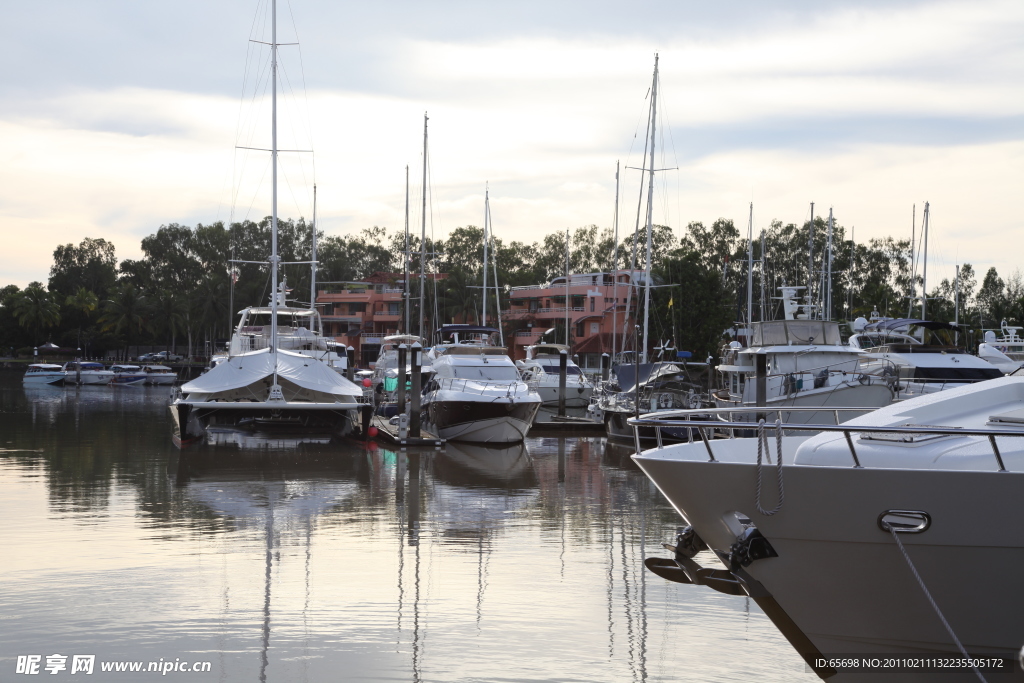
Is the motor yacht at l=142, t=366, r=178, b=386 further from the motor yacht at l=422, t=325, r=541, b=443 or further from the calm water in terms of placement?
the calm water

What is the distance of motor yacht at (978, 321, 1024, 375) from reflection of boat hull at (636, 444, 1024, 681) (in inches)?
751

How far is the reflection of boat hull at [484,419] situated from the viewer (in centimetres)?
2503

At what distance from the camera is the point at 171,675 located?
7359 millimetres

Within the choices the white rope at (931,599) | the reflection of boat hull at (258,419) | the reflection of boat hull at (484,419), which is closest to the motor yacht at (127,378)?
the reflection of boat hull at (258,419)

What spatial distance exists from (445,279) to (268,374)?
46.1m

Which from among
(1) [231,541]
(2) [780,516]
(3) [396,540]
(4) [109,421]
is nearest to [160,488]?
(1) [231,541]

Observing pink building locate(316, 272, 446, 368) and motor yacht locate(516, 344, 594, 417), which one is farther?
pink building locate(316, 272, 446, 368)

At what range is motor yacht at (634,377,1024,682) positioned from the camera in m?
5.66

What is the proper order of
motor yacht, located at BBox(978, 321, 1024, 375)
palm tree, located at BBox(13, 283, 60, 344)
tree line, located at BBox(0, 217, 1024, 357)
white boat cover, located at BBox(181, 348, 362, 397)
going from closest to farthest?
white boat cover, located at BBox(181, 348, 362, 397) → motor yacht, located at BBox(978, 321, 1024, 375) → tree line, located at BBox(0, 217, 1024, 357) → palm tree, located at BBox(13, 283, 60, 344)

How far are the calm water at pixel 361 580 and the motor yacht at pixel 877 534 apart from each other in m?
1.74

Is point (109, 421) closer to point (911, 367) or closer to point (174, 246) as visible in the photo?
point (911, 367)

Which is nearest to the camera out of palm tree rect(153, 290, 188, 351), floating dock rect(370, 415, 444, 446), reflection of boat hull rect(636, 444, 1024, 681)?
reflection of boat hull rect(636, 444, 1024, 681)

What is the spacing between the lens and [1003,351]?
117 feet

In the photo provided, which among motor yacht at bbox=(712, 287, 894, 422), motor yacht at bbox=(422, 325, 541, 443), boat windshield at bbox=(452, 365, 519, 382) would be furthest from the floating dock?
motor yacht at bbox=(712, 287, 894, 422)
